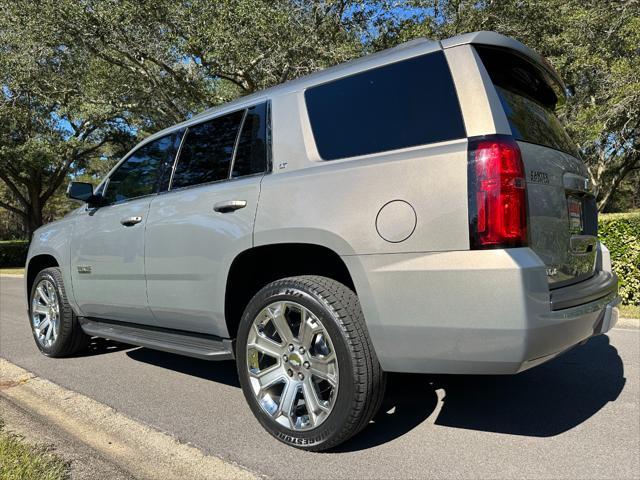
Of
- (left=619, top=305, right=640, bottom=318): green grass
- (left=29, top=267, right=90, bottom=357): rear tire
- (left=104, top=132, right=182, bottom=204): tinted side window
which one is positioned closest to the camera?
(left=104, top=132, right=182, bottom=204): tinted side window

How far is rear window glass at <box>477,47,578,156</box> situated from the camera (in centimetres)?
259

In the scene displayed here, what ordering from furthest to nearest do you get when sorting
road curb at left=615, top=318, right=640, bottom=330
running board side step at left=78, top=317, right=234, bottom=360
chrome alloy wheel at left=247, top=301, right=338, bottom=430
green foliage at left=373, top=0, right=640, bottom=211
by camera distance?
green foliage at left=373, top=0, right=640, bottom=211 < road curb at left=615, top=318, right=640, bottom=330 < running board side step at left=78, top=317, right=234, bottom=360 < chrome alloy wheel at left=247, top=301, right=338, bottom=430

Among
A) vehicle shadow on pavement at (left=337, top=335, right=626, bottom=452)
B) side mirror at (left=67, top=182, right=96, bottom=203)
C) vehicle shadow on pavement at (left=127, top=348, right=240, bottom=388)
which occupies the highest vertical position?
side mirror at (left=67, top=182, right=96, bottom=203)

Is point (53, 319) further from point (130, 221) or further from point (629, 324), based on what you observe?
point (629, 324)

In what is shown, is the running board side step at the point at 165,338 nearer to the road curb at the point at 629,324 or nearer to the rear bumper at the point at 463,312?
the rear bumper at the point at 463,312

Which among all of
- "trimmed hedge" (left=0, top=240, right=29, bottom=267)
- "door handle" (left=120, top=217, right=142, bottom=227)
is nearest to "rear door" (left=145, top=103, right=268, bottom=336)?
"door handle" (left=120, top=217, right=142, bottom=227)

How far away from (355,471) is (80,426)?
5.97ft

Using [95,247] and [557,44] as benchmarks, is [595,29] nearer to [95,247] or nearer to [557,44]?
[557,44]

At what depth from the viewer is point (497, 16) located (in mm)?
12141

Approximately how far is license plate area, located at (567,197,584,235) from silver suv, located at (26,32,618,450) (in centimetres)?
2

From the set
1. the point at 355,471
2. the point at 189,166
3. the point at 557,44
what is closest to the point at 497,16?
the point at 557,44

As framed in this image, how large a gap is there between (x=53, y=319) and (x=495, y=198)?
14.6 ft

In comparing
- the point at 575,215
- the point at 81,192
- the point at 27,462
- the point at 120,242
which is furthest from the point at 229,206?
the point at 81,192

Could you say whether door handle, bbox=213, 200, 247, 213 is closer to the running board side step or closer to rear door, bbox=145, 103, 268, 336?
rear door, bbox=145, 103, 268, 336
